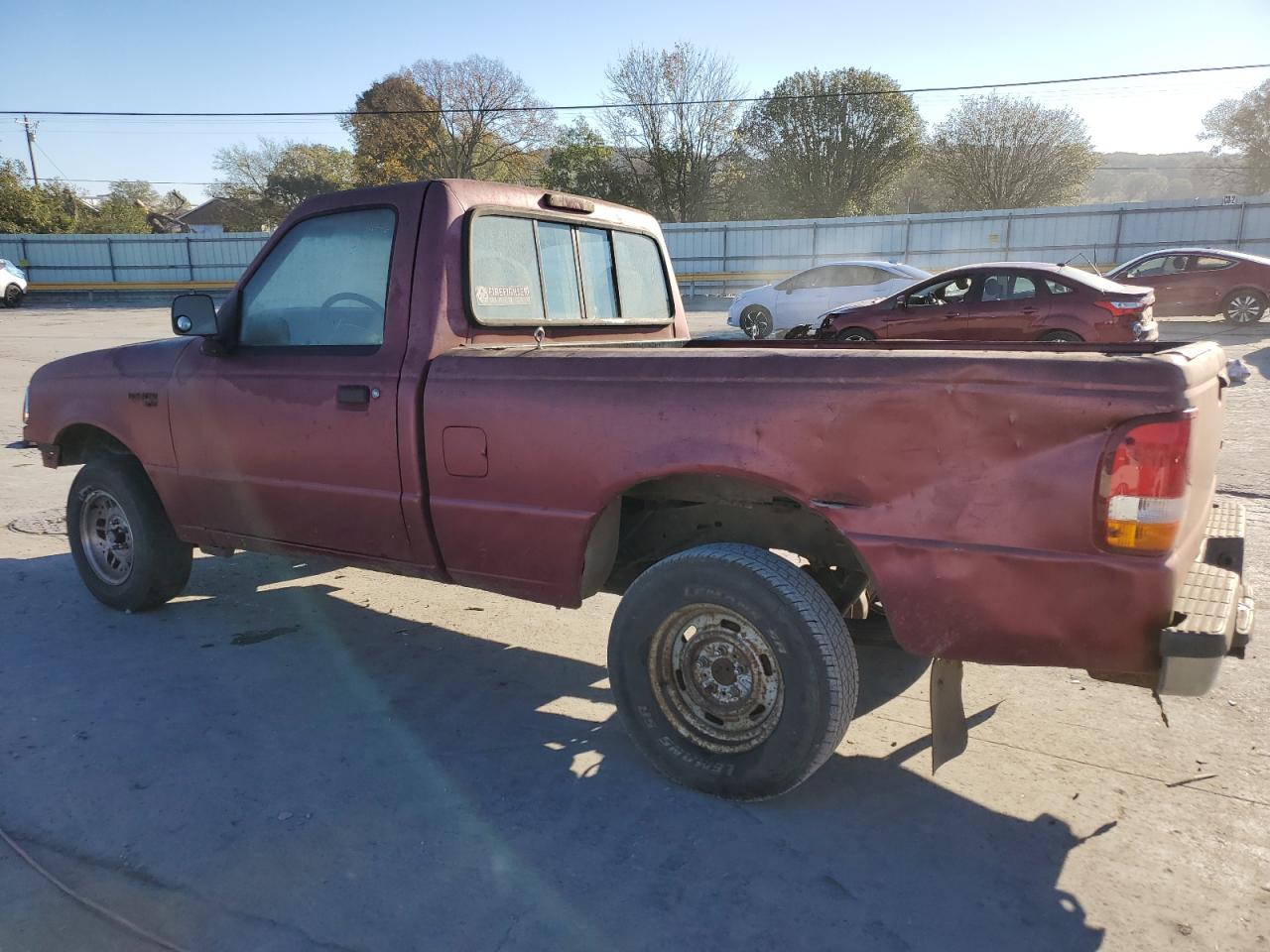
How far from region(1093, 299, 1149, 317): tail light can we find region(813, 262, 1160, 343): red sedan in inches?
0.4

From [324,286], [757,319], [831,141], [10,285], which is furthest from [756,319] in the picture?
[10,285]

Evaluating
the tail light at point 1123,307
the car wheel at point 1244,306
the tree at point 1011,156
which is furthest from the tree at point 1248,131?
the tail light at point 1123,307

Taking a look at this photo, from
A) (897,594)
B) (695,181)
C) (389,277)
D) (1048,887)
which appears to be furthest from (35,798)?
(695,181)

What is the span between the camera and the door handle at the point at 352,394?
136 inches

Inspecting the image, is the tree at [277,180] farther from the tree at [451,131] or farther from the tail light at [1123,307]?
the tail light at [1123,307]

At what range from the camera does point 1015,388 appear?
7.59 feet

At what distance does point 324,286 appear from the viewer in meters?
Result: 3.80

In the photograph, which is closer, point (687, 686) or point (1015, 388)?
point (1015, 388)

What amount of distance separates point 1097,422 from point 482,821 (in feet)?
7.04

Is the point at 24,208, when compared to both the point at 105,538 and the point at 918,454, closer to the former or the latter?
the point at 105,538

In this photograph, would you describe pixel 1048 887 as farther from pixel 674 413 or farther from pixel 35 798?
pixel 35 798

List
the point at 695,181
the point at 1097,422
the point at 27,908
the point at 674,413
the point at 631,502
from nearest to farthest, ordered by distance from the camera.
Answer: the point at 1097,422 → the point at 27,908 → the point at 674,413 → the point at 631,502 → the point at 695,181

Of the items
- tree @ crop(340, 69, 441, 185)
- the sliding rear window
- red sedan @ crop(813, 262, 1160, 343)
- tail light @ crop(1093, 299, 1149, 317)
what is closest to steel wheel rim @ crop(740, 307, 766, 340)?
red sedan @ crop(813, 262, 1160, 343)

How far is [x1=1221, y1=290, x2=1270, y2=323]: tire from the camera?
17000mm
